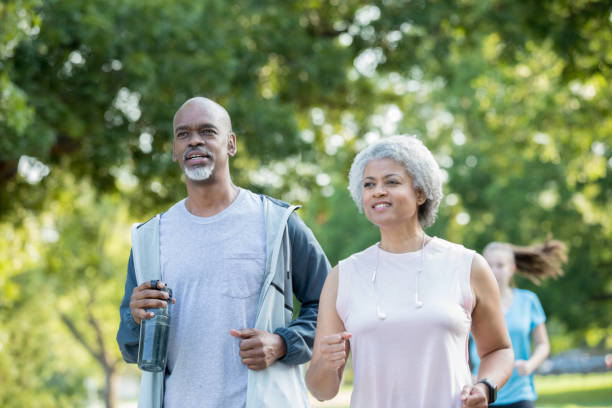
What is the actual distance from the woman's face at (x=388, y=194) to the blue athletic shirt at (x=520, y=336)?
3406mm

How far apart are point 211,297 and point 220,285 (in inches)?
2.8

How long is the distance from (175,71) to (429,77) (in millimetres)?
5663

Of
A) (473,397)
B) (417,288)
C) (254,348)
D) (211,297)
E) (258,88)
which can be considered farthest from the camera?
(258,88)

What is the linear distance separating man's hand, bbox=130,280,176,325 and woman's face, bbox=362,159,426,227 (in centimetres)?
97

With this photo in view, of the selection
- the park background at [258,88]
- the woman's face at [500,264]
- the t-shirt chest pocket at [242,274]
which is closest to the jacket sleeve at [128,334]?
the t-shirt chest pocket at [242,274]

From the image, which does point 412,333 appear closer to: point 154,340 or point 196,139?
point 154,340

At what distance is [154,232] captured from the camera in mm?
4359

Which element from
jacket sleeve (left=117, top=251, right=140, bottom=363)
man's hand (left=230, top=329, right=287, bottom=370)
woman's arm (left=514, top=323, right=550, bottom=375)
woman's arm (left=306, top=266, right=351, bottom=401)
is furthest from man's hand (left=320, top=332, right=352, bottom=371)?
woman's arm (left=514, top=323, right=550, bottom=375)

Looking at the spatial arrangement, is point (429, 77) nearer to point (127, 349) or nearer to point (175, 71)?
point (175, 71)

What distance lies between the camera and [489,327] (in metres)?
3.77

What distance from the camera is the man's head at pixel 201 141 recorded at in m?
4.18

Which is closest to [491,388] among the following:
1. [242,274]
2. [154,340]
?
[242,274]

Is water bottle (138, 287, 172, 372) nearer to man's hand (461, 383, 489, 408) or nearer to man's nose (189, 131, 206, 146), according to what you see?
man's nose (189, 131, 206, 146)

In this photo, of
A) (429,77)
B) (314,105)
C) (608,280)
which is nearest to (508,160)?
(429,77)
